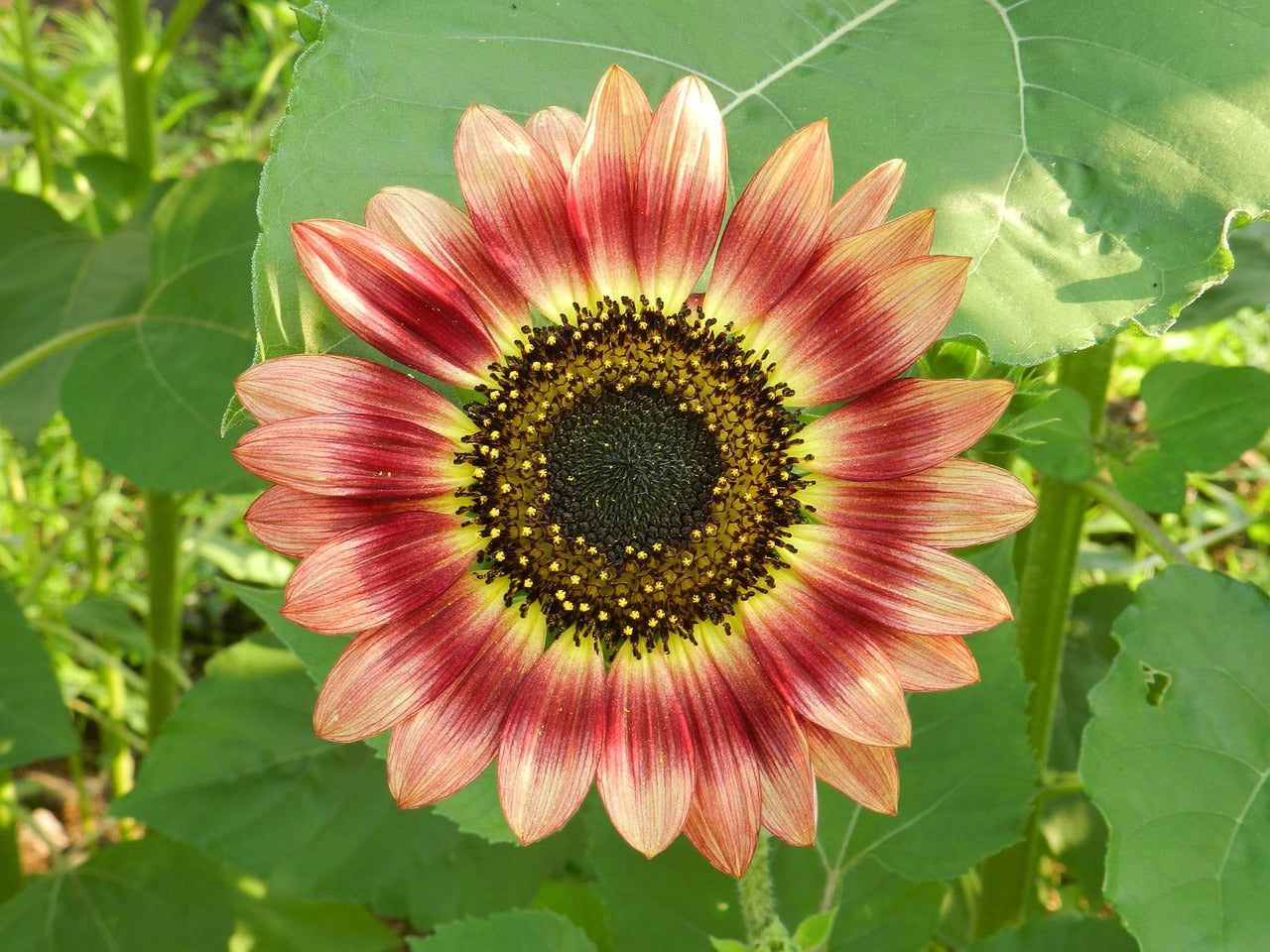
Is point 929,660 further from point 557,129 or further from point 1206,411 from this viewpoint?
point 1206,411

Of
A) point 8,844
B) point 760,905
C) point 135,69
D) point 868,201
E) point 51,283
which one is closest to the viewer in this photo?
point 868,201

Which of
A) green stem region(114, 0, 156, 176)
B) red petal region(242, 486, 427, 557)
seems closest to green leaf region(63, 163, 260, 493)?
green stem region(114, 0, 156, 176)

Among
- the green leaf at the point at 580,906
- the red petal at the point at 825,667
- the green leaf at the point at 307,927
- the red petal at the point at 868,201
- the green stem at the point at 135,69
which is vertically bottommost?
the green leaf at the point at 307,927

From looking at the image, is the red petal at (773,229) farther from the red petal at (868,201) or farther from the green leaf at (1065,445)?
the green leaf at (1065,445)

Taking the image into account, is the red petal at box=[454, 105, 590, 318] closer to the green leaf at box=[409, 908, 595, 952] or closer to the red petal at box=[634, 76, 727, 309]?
the red petal at box=[634, 76, 727, 309]

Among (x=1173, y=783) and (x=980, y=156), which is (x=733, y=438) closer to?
(x=980, y=156)

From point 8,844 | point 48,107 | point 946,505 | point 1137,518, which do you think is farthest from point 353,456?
point 8,844

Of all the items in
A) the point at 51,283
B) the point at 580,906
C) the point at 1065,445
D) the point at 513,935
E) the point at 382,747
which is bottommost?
the point at 580,906

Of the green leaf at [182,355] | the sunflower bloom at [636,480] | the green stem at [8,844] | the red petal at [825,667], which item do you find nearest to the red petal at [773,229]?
the sunflower bloom at [636,480]
